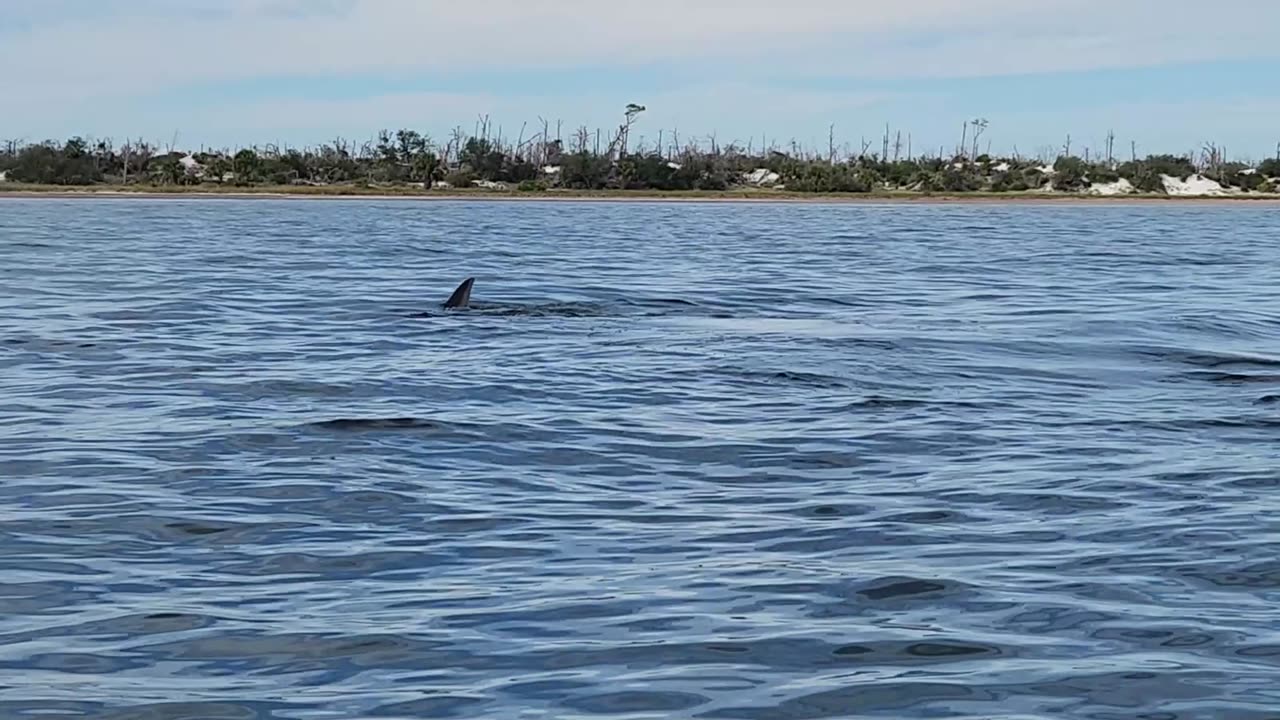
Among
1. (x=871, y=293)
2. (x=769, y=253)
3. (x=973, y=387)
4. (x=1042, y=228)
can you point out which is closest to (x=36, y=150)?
(x=1042, y=228)

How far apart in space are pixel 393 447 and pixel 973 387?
206 inches

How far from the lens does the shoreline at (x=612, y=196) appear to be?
101 m

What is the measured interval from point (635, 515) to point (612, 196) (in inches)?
4027

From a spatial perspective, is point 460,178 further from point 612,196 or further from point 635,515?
point 635,515

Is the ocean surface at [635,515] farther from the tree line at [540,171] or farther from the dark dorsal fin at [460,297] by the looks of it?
the tree line at [540,171]

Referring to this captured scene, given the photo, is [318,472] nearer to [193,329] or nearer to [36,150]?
[193,329]

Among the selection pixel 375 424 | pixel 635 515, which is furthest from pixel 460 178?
pixel 635 515

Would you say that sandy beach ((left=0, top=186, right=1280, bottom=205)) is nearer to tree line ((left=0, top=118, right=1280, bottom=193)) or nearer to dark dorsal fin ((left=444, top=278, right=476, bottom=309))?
tree line ((left=0, top=118, right=1280, bottom=193))

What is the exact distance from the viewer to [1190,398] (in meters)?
13.6

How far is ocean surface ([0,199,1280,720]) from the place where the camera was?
20.1 ft

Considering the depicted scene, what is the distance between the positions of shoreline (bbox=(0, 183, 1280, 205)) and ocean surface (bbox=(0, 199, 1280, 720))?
82.3 meters

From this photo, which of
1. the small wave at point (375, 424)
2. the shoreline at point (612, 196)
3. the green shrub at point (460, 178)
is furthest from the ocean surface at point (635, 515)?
the green shrub at point (460, 178)

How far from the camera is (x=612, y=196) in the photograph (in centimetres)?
11069

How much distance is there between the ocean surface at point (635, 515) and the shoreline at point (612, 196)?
82278 mm
